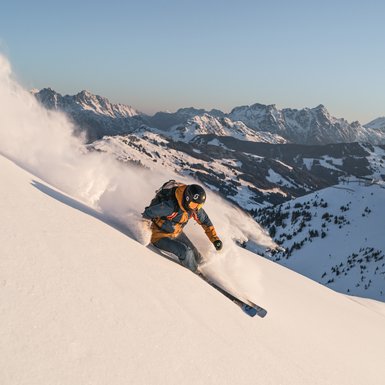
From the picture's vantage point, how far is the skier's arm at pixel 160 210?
7934mm

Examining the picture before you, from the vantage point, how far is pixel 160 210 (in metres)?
7.94

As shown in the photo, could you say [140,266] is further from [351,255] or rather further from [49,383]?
[351,255]

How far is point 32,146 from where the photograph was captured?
1191 cm

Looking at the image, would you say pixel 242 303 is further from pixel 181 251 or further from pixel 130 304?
pixel 130 304

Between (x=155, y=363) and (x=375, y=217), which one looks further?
(x=375, y=217)

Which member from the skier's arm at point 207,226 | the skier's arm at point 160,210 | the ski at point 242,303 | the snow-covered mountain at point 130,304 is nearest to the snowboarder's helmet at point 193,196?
the skier's arm at point 160,210

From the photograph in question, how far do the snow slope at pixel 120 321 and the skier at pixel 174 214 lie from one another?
0.44 metres

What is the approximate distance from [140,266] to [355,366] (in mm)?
4434

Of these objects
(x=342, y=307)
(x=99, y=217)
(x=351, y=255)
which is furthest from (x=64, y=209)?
(x=351, y=255)

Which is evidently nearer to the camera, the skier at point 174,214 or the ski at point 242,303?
the ski at point 242,303

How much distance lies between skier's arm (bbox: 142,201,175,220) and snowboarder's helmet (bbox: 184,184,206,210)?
0.35 m

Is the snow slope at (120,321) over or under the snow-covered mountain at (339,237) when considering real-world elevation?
under

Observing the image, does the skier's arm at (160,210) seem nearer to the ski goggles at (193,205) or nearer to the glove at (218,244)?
the ski goggles at (193,205)

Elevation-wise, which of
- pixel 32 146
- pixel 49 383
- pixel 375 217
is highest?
pixel 375 217
